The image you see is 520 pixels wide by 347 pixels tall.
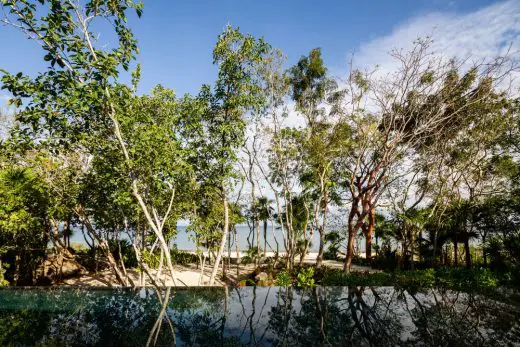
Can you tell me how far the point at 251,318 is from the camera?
3961 millimetres

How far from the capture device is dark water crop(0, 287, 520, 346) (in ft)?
10.1

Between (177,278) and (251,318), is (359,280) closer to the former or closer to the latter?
(177,278)

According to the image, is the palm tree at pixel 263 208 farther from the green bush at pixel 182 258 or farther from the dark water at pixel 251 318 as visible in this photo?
the dark water at pixel 251 318

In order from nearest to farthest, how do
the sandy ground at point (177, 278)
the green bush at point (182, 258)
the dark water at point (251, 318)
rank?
the dark water at point (251, 318) → the sandy ground at point (177, 278) → the green bush at point (182, 258)

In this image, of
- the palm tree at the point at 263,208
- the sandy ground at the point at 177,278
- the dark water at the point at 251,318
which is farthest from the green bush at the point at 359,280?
the palm tree at the point at 263,208

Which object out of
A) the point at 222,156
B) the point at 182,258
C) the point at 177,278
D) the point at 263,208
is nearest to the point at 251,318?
the point at 222,156

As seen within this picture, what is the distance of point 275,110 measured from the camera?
20562 millimetres

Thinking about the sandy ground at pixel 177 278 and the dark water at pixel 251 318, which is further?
the sandy ground at pixel 177 278

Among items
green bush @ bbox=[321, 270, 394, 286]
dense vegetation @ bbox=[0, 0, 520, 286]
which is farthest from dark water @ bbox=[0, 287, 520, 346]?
green bush @ bbox=[321, 270, 394, 286]

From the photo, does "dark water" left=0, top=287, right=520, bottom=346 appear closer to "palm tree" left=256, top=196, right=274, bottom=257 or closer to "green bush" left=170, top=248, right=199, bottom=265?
"green bush" left=170, top=248, right=199, bottom=265

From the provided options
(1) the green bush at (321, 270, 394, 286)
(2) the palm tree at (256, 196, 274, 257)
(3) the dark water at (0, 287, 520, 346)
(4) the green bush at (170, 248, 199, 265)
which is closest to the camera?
(3) the dark water at (0, 287, 520, 346)

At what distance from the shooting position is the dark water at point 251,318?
3090 mm

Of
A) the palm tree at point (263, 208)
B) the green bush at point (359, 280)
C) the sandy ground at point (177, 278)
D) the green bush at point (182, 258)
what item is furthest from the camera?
the palm tree at point (263, 208)

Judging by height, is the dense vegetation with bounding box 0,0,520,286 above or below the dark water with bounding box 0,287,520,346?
above
